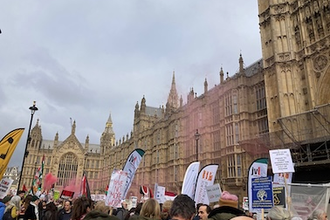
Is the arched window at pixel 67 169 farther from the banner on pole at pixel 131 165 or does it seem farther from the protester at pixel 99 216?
the protester at pixel 99 216

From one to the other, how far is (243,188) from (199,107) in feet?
42.3

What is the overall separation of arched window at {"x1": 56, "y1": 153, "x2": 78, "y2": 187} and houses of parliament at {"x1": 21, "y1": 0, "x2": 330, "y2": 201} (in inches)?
1744

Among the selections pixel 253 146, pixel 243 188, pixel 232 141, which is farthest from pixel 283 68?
pixel 243 188

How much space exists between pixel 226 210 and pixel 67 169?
270 ft

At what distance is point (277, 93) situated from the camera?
71.1 ft

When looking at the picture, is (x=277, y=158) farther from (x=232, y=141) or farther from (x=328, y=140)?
(x=232, y=141)

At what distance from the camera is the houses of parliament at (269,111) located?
1838cm

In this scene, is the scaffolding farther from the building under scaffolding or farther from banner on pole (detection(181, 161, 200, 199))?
banner on pole (detection(181, 161, 200, 199))

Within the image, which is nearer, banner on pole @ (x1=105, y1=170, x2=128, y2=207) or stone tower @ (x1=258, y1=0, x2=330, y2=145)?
banner on pole @ (x1=105, y1=170, x2=128, y2=207)

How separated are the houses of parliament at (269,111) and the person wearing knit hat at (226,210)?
1464 centimetres

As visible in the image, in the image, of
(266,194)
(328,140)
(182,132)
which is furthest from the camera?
(182,132)

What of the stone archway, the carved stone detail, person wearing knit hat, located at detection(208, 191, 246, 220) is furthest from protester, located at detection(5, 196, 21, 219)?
the carved stone detail

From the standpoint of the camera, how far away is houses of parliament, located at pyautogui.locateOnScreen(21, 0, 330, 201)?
60.3ft

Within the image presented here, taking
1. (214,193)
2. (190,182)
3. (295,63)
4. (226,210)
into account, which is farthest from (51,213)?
(295,63)
